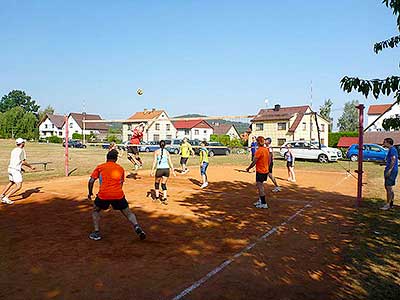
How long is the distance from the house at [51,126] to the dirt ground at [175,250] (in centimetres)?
8140

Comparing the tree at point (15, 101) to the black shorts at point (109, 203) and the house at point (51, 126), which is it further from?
the black shorts at point (109, 203)

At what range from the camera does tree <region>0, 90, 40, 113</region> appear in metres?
129

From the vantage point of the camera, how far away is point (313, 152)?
28203 millimetres

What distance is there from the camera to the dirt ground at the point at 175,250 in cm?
463

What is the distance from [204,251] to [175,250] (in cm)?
52

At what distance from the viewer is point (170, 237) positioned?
691 cm

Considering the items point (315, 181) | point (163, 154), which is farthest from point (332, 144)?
point (163, 154)

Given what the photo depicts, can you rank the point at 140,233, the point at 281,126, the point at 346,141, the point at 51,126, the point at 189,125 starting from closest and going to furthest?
the point at 140,233 → the point at 281,126 → the point at 346,141 → the point at 189,125 → the point at 51,126

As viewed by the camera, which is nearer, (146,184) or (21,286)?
(21,286)

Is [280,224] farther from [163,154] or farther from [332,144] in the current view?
[332,144]

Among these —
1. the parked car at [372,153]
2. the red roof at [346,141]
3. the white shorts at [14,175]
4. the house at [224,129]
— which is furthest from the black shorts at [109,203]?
the house at [224,129]

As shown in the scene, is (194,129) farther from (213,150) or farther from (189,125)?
(213,150)

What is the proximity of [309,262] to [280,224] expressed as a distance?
2.40m

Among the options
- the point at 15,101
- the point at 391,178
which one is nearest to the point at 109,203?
the point at 391,178
